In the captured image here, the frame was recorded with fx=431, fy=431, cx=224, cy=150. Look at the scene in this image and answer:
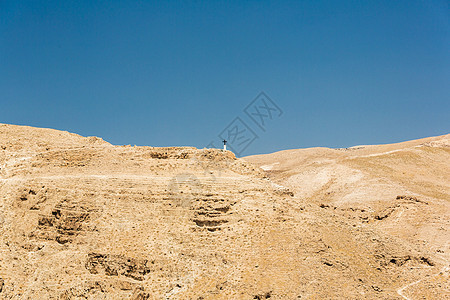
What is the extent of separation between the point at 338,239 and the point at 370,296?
3.28 meters

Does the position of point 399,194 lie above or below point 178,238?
above

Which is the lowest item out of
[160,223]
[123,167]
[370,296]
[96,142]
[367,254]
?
[370,296]

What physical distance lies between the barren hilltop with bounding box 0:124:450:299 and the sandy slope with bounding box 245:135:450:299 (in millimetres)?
557

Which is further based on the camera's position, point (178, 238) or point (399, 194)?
point (399, 194)

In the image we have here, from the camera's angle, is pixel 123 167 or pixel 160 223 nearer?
pixel 160 223

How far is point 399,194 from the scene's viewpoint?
35.4 meters

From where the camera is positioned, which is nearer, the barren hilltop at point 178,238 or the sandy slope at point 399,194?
the barren hilltop at point 178,238

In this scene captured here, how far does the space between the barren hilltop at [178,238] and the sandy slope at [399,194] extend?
1.83 ft

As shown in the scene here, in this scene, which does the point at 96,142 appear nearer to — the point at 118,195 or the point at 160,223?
the point at 118,195

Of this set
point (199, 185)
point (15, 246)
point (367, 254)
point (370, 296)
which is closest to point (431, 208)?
point (367, 254)

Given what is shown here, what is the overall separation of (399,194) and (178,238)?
22804 mm

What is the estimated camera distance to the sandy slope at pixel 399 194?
26.1 meters

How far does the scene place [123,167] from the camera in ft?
82.0

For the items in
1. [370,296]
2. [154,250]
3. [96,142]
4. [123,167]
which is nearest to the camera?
[370,296]
